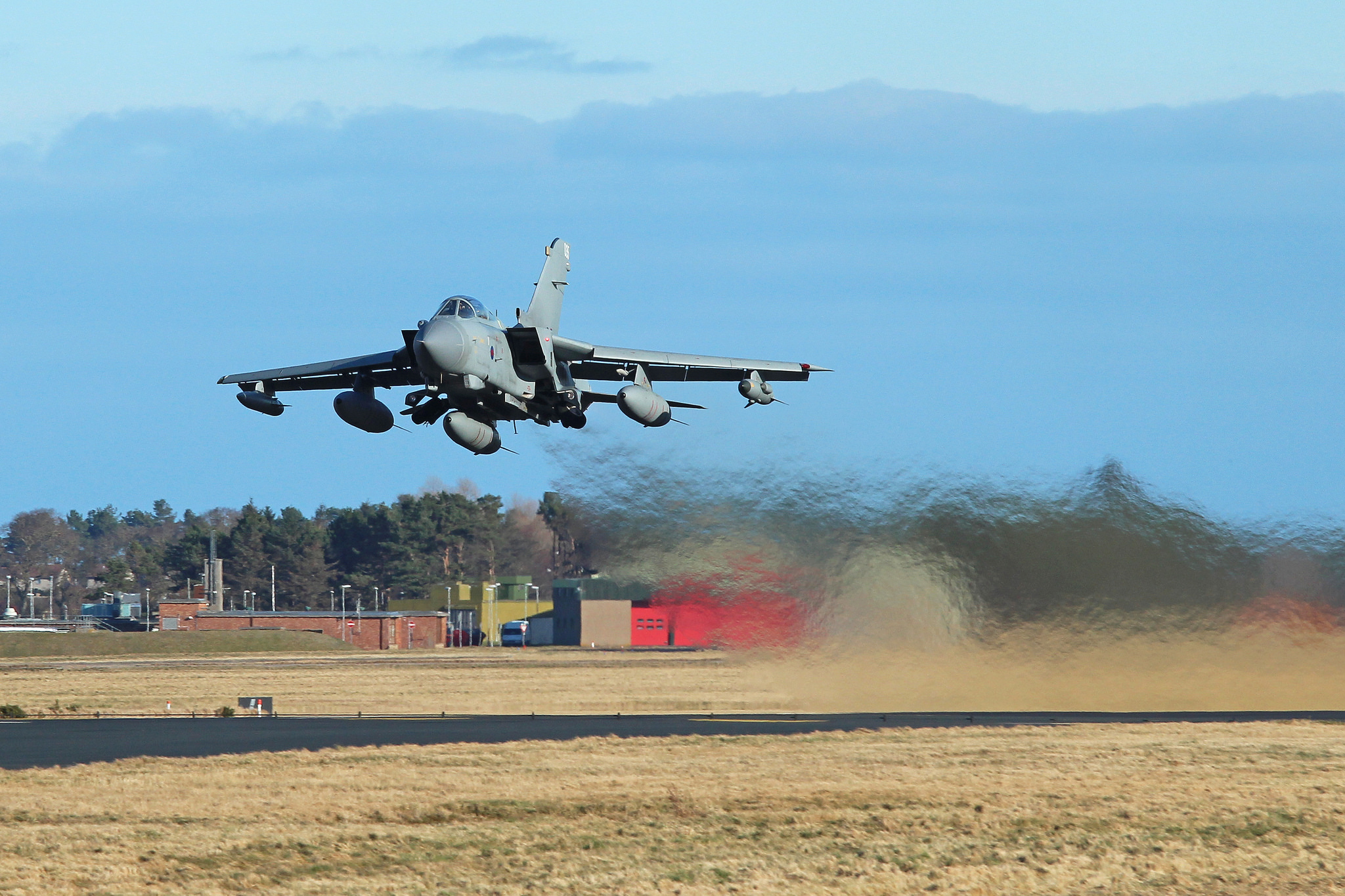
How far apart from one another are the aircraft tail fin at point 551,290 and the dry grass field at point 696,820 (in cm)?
925

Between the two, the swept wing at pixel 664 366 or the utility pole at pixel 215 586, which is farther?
the utility pole at pixel 215 586

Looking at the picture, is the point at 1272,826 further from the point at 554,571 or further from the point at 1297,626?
the point at 554,571

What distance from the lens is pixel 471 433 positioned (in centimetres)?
2864

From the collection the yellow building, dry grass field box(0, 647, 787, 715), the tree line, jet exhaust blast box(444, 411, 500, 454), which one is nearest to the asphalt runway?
dry grass field box(0, 647, 787, 715)

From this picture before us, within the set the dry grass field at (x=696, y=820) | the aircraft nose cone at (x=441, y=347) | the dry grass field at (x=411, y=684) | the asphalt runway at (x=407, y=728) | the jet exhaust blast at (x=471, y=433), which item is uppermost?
the aircraft nose cone at (x=441, y=347)

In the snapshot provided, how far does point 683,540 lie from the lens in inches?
1293

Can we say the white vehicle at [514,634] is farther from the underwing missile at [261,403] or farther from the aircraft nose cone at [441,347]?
the aircraft nose cone at [441,347]

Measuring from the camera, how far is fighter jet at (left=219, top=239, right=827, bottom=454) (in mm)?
27109

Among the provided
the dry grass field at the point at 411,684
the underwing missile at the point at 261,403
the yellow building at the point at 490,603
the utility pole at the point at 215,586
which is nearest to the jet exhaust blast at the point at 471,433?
the underwing missile at the point at 261,403

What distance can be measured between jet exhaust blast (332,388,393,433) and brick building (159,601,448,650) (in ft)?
276

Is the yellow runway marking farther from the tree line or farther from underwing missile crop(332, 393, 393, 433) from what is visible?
the tree line

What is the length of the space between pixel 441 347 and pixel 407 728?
11380 millimetres

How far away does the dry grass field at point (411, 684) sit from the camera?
138 feet

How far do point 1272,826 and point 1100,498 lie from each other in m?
14.3
